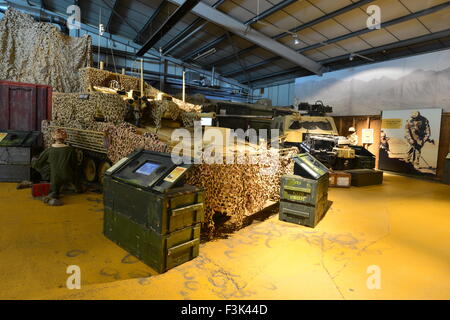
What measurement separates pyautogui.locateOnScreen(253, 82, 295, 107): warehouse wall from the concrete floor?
39.0 ft

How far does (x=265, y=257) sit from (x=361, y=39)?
10657 millimetres

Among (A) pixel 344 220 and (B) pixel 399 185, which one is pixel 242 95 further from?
(A) pixel 344 220

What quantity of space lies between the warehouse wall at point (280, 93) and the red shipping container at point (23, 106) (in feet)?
39.5

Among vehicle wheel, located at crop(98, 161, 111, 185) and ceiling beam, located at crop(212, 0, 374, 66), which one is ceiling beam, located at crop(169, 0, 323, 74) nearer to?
ceiling beam, located at crop(212, 0, 374, 66)

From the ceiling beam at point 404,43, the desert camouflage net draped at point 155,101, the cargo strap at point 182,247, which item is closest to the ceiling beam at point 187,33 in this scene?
the desert camouflage net draped at point 155,101

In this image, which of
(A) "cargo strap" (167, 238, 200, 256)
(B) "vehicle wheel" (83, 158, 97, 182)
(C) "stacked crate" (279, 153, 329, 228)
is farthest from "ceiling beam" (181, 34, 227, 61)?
(A) "cargo strap" (167, 238, 200, 256)

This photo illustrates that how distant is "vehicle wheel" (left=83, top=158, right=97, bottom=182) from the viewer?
6.39 meters

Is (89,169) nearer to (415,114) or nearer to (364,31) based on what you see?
(364,31)

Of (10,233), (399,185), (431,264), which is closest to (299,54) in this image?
(399,185)

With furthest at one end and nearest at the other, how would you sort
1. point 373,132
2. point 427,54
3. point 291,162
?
point 373,132
point 427,54
point 291,162

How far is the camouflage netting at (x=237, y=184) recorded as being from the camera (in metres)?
3.55

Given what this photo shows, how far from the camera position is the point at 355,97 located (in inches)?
487
